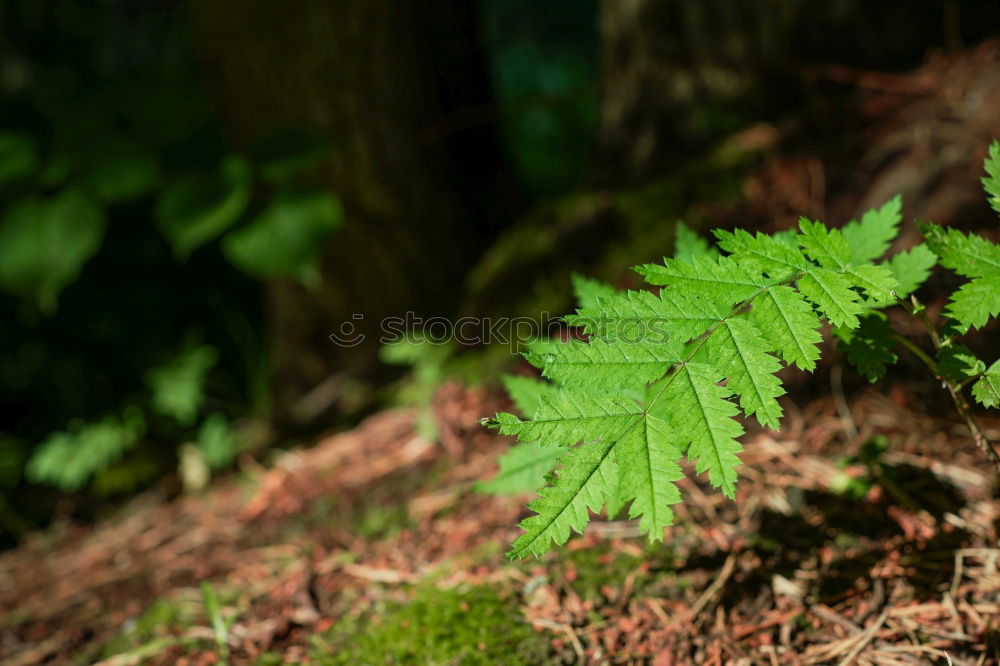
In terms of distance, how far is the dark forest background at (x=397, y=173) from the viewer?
92.9 inches

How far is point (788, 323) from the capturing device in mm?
961

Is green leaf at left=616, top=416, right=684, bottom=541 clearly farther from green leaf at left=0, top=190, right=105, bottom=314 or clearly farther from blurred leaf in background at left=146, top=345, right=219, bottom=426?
blurred leaf in background at left=146, top=345, right=219, bottom=426

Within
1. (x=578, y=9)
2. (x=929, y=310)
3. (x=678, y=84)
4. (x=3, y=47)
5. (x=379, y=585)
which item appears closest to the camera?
(x=379, y=585)

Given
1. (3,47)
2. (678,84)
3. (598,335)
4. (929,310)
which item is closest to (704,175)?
(678,84)

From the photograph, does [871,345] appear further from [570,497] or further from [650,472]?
[570,497]

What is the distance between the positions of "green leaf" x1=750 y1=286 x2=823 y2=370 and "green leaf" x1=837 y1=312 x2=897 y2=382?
0.18 meters

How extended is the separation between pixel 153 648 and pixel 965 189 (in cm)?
242

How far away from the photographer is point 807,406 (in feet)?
5.79

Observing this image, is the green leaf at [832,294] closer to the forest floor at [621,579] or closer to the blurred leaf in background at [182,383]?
the forest floor at [621,579]

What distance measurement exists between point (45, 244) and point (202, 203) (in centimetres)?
65

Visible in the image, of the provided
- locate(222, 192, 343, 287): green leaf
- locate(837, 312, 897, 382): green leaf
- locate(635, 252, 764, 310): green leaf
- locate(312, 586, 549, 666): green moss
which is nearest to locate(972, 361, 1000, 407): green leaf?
locate(837, 312, 897, 382): green leaf

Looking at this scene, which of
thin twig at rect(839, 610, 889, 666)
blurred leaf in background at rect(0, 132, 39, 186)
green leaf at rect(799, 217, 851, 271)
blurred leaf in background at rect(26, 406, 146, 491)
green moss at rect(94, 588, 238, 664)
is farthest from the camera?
blurred leaf in background at rect(26, 406, 146, 491)

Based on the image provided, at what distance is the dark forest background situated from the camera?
236cm

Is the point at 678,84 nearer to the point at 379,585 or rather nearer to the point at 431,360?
the point at 431,360
